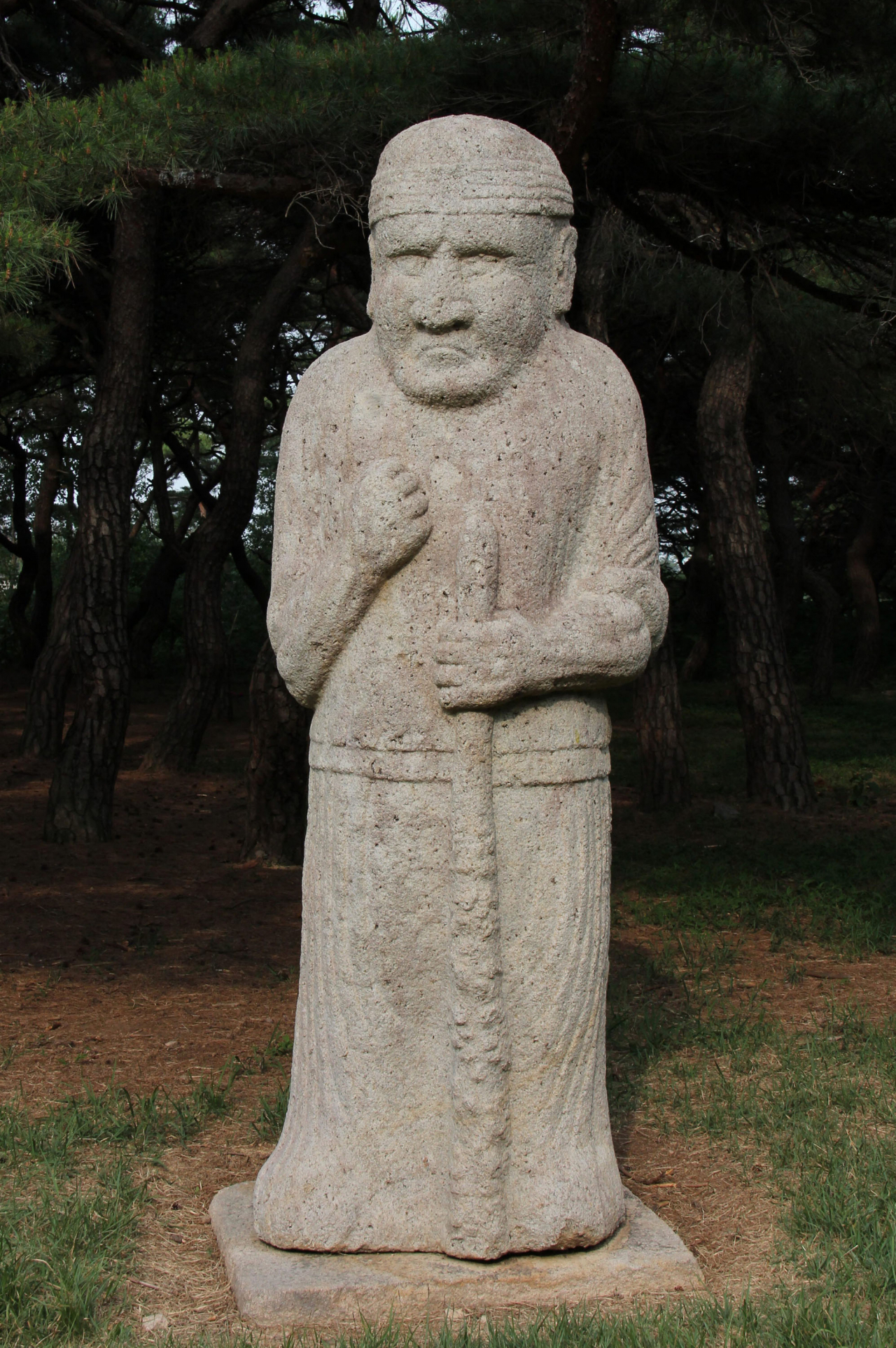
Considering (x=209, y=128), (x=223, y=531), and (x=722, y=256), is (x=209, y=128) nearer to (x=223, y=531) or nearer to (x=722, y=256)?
(x=722, y=256)

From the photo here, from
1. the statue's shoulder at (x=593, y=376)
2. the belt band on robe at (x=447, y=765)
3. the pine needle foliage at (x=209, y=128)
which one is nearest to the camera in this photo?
the belt band on robe at (x=447, y=765)

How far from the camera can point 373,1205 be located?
3.34 metres

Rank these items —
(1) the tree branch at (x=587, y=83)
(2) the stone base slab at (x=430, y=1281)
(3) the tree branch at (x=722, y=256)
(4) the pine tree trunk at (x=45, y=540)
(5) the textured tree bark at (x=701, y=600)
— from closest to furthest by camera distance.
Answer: (2) the stone base slab at (x=430, y=1281) → (1) the tree branch at (x=587, y=83) → (3) the tree branch at (x=722, y=256) → (4) the pine tree trunk at (x=45, y=540) → (5) the textured tree bark at (x=701, y=600)

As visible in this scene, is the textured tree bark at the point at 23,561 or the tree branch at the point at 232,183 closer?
the tree branch at the point at 232,183

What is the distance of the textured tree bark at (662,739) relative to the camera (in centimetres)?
1019

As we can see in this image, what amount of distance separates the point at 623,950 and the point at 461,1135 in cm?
369

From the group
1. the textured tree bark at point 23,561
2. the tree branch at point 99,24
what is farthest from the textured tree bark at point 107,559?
the textured tree bark at point 23,561

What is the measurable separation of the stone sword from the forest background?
2.18 m

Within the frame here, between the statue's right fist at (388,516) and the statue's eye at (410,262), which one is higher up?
the statue's eye at (410,262)

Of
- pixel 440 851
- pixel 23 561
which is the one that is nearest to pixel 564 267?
pixel 440 851

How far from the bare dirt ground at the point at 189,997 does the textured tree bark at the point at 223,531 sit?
130cm

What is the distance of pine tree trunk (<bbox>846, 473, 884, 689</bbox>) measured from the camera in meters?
19.2

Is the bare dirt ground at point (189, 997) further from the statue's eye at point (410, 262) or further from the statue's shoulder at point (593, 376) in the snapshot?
the statue's eye at point (410, 262)

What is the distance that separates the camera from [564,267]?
3414 millimetres
